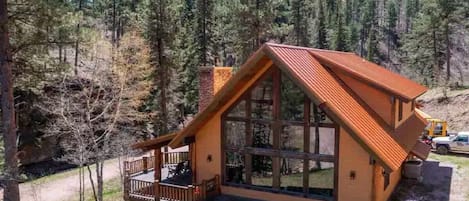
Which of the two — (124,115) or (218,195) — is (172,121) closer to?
(124,115)

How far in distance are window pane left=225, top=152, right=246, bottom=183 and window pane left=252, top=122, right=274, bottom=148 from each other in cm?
82

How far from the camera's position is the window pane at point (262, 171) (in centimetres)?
1452

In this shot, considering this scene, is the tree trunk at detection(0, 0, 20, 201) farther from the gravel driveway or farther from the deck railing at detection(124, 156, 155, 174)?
the gravel driveway

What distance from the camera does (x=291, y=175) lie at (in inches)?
557

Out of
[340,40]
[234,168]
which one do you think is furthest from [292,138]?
[340,40]

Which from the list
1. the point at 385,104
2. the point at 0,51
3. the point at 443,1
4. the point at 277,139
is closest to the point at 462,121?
the point at 443,1

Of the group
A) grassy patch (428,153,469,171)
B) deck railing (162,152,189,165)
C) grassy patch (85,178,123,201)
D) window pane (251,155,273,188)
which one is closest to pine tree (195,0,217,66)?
grassy patch (85,178,123,201)

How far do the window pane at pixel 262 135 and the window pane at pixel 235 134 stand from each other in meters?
0.42

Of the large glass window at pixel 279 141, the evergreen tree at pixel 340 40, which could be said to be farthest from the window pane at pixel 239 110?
the evergreen tree at pixel 340 40

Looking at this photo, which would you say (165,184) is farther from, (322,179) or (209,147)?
(322,179)

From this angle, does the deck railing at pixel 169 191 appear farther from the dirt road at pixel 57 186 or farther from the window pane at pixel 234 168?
the dirt road at pixel 57 186

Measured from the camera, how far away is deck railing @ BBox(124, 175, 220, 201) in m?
14.5

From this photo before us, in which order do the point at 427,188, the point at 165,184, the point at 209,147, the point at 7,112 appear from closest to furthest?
the point at 7,112 → the point at 165,184 → the point at 209,147 → the point at 427,188

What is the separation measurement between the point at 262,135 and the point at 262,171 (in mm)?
1292
